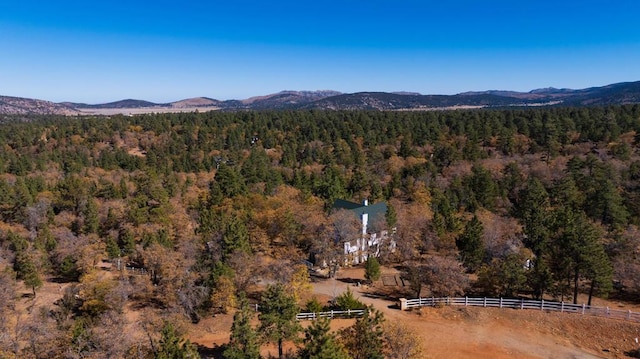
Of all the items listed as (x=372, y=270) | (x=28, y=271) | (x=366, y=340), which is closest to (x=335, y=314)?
(x=372, y=270)

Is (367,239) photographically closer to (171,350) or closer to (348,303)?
Answer: (348,303)

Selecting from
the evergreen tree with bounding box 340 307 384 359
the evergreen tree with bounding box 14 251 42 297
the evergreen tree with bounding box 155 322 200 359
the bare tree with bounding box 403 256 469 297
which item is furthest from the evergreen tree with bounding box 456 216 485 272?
the evergreen tree with bounding box 14 251 42 297

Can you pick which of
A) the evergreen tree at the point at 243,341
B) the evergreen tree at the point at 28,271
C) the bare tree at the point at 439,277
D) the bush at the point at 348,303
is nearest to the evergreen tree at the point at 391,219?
the bare tree at the point at 439,277

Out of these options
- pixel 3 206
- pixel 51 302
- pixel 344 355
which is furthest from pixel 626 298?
pixel 3 206

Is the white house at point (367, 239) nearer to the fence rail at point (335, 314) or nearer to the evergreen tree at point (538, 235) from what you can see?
the fence rail at point (335, 314)

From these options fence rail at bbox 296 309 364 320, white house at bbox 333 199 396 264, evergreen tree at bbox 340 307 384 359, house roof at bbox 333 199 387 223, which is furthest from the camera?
house roof at bbox 333 199 387 223

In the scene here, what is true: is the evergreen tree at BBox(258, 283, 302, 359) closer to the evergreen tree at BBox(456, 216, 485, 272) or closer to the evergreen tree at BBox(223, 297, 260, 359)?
the evergreen tree at BBox(223, 297, 260, 359)
